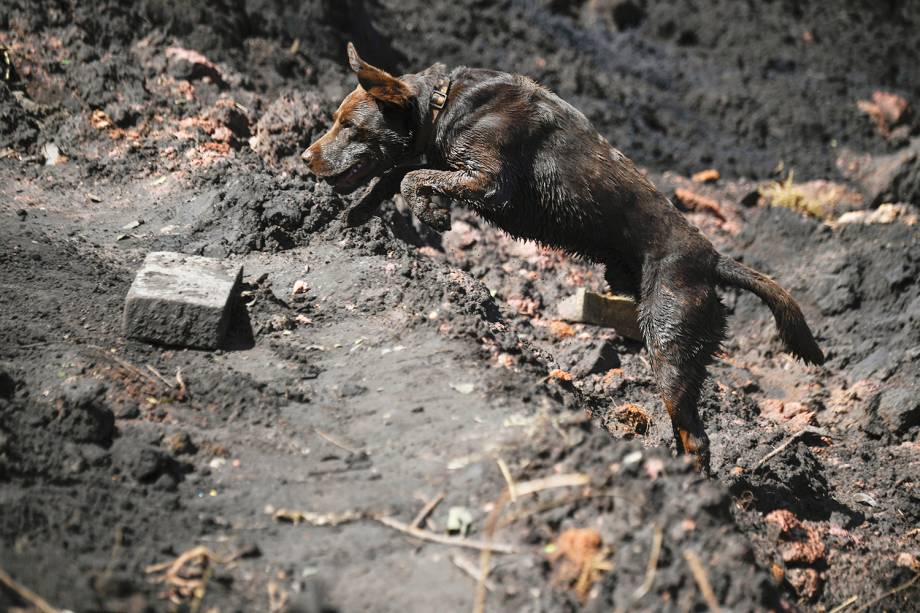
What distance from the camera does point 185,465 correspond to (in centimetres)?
412

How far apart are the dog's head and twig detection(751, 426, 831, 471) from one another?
3181 mm

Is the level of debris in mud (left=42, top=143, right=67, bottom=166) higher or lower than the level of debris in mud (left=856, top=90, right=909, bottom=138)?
lower

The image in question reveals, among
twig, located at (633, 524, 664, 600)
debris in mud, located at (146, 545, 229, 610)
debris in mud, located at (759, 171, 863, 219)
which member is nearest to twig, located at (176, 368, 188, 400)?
debris in mud, located at (146, 545, 229, 610)

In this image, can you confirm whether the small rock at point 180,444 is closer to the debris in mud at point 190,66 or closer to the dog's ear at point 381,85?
the dog's ear at point 381,85

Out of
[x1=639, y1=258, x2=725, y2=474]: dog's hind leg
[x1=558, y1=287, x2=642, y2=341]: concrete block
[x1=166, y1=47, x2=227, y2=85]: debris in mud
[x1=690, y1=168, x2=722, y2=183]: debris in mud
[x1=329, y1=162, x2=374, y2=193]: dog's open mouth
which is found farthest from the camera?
[x1=690, y1=168, x2=722, y2=183]: debris in mud

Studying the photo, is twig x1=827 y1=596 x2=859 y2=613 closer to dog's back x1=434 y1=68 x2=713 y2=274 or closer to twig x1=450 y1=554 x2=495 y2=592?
dog's back x1=434 y1=68 x2=713 y2=274

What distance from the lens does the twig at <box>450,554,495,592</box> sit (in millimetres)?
3434

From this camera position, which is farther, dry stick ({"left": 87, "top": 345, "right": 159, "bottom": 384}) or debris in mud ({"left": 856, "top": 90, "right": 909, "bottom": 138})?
debris in mud ({"left": 856, "top": 90, "right": 909, "bottom": 138})

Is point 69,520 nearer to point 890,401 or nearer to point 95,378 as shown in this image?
point 95,378

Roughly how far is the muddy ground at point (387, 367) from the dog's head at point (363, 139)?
2.18ft

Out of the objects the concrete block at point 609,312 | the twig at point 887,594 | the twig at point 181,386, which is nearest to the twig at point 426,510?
the twig at point 181,386

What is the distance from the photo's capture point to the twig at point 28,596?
289 centimetres

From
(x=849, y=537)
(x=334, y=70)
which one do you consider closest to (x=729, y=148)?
(x=334, y=70)

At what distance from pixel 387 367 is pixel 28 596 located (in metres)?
2.35
